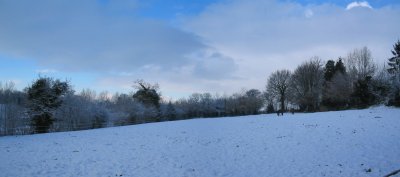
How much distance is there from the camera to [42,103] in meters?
38.3

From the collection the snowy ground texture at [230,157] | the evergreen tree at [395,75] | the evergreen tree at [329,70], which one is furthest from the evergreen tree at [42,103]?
the evergreen tree at [329,70]

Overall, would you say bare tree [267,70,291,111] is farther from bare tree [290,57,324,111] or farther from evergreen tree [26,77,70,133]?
evergreen tree [26,77,70,133]

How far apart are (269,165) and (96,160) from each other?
921 cm

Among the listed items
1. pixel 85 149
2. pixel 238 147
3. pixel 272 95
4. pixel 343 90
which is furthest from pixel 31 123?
pixel 272 95

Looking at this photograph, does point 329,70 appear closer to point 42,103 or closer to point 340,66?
point 340,66

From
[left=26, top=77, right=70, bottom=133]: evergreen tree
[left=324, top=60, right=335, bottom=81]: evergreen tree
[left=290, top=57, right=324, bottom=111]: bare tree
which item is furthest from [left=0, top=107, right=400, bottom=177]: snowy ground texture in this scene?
[left=324, top=60, right=335, bottom=81]: evergreen tree

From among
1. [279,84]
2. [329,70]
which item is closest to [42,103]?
[279,84]

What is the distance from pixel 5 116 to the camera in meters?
38.3

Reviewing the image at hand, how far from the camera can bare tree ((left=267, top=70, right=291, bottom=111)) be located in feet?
268

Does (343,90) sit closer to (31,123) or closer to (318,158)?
(318,158)

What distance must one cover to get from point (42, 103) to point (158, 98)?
39.3 meters

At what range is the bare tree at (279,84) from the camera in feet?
268

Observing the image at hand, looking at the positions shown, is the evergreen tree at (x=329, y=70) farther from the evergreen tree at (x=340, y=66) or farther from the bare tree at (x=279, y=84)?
the bare tree at (x=279, y=84)

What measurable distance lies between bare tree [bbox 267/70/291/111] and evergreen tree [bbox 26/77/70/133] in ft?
193
